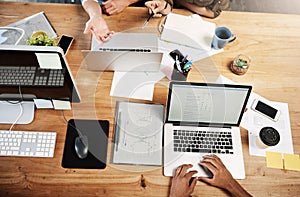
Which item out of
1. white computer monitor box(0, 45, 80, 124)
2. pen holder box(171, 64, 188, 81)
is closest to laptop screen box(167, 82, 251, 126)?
pen holder box(171, 64, 188, 81)

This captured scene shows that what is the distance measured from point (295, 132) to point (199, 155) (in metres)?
0.44

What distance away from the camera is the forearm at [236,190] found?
126cm

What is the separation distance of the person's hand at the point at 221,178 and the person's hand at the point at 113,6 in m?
0.87

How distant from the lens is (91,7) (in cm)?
165

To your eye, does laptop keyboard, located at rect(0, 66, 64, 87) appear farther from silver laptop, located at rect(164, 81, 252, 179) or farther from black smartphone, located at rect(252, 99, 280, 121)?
black smartphone, located at rect(252, 99, 280, 121)

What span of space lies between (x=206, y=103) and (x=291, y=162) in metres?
0.43

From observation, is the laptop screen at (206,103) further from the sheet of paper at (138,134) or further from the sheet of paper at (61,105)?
the sheet of paper at (61,105)

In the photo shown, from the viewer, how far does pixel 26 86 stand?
1322 millimetres

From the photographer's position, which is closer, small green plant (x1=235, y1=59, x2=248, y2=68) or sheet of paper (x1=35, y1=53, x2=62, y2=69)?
sheet of paper (x1=35, y1=53, x2=62, y2=69)

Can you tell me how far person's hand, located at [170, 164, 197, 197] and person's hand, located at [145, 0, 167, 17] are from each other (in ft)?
2.62

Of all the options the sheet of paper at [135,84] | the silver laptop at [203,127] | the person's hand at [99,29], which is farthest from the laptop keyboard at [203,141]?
the person's hand at [99,29]

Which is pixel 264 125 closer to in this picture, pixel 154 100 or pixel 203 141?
pixel 203 141

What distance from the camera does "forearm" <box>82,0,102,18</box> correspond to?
1635 millimetres

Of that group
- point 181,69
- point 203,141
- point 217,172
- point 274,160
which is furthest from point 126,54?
point 274,160
